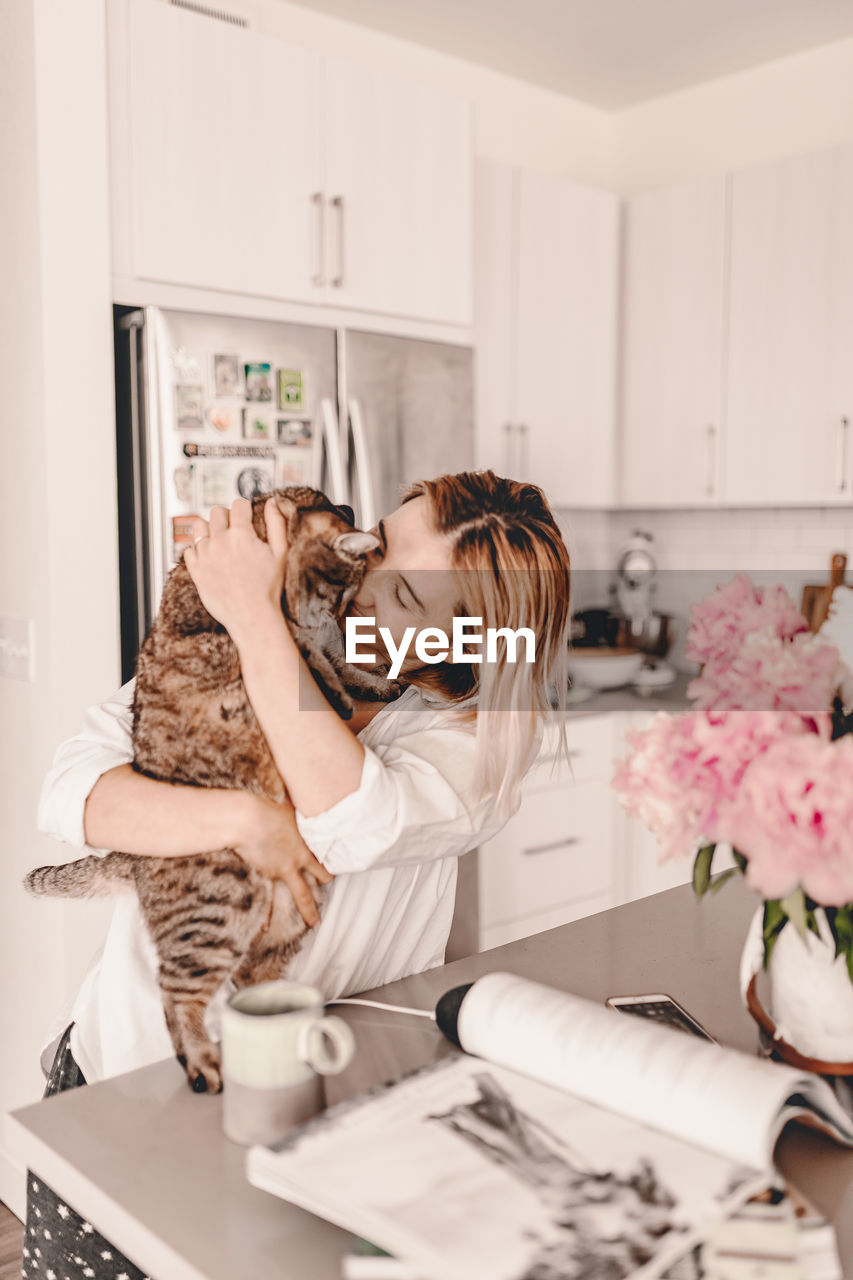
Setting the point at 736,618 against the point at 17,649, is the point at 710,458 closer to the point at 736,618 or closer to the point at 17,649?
the point at 17,649

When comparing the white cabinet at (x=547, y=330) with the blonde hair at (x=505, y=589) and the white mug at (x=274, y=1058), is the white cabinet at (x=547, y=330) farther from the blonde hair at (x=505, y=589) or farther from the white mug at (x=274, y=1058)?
the white mug at (x=274, y=1058)

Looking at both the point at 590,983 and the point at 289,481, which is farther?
the point at 289,481

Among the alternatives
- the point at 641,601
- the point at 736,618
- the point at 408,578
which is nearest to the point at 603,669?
the point at 641,601

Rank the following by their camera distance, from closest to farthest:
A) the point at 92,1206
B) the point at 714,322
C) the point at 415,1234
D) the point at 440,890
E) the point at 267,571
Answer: the point at 415,1234, the point at 92,1206, the point at 267,571, the point at 440,890, the point at 714,322

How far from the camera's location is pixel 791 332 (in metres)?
3.14

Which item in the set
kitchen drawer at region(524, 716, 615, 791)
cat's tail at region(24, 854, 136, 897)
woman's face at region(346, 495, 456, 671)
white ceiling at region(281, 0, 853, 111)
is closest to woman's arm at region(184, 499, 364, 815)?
woman's face at region(346, 495, 456, 671)

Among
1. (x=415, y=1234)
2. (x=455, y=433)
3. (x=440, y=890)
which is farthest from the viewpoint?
(x=455, y=433)

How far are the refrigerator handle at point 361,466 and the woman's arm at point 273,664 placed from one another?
4.07ft

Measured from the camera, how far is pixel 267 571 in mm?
1224

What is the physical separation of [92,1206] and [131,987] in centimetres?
42

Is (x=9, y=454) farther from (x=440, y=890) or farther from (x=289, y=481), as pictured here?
(x=440, y=890)

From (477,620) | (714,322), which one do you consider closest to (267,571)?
(477,620)

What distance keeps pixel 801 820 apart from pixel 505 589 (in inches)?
20.7

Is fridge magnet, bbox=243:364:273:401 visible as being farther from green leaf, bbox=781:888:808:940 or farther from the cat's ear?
green leaf, bbox=781:888:808:940
